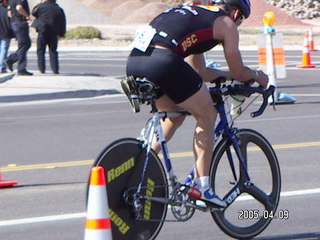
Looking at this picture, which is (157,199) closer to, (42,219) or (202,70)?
(202,70)

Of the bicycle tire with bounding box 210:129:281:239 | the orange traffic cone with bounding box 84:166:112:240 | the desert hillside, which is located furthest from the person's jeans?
the desert hillside

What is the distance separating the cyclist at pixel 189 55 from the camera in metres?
5.71

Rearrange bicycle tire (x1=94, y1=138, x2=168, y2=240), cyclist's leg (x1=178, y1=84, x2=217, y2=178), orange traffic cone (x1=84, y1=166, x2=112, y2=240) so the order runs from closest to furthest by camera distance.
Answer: orange traffic cone (x1=84, y1=166, x2=112, y2=240) → bicycle tire (x1=94, y1=138, x2=168, y2=240) → cyclist's leg (x1=178, y1=84, x2=217, y2=178)

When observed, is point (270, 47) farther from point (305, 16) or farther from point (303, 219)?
point (305, 16)

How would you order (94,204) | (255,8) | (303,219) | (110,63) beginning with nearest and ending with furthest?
1. (94,204)
2. (303,219)
3. (110,63)
4. (255,8)

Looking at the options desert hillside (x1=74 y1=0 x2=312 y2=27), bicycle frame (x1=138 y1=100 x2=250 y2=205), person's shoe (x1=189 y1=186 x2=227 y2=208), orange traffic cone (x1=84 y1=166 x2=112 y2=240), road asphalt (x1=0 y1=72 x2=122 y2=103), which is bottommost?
desert hillside (x1=74 y1=0 x2=312 y2=27)

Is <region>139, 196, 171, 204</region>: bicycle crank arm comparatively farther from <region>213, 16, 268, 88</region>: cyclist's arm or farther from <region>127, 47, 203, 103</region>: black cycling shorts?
<region>213, 16, 268, 88</region>: cyclist's arm

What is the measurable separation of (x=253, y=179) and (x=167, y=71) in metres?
1.52

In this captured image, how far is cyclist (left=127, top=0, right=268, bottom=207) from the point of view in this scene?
571 centimetres

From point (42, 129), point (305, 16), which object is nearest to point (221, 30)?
point (42, 129)

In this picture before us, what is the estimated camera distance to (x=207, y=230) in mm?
6664

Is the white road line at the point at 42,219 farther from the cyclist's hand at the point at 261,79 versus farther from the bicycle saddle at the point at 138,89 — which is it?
the cyclist's hand at the point at 261,79

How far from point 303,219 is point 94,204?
2641mm

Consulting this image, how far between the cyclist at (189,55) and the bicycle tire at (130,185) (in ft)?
0.90
